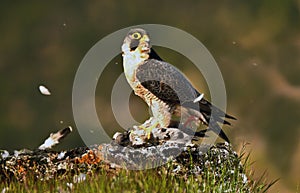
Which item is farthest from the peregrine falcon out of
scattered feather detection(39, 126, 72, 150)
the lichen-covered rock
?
scattered feather detection(39, 126, 72, 150)

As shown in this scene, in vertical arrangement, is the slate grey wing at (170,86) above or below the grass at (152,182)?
above

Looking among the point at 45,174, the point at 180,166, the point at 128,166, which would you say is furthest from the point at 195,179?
the point at 45,174

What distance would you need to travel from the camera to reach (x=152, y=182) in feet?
16.4

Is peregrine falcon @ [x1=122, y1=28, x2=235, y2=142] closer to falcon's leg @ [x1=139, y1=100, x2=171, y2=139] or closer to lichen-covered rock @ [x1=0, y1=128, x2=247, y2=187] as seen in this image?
falcon's leg @ [x1=139, y1=100, x2=171, y2=139]

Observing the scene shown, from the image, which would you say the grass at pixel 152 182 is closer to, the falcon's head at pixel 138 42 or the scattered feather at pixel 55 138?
the scattered feather at pixel 55 138

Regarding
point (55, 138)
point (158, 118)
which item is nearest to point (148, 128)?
point (158, 118)

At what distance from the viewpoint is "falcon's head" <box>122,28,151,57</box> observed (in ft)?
20.3

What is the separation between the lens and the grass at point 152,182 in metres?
4.89

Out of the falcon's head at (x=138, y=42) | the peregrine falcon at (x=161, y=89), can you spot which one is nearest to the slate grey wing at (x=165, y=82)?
the peregrine falcon at (x=161, y=89)

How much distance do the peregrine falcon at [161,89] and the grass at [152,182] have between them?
598 mm

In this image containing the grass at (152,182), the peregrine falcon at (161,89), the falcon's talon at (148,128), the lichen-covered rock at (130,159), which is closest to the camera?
the grass at (152,182)

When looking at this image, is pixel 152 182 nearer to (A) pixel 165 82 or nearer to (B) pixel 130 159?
(B) pixel 130 159

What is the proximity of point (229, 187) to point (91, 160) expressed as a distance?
1435 mm

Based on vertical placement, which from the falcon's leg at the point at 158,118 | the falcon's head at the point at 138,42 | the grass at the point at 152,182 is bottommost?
the grass at the point at 152,182
